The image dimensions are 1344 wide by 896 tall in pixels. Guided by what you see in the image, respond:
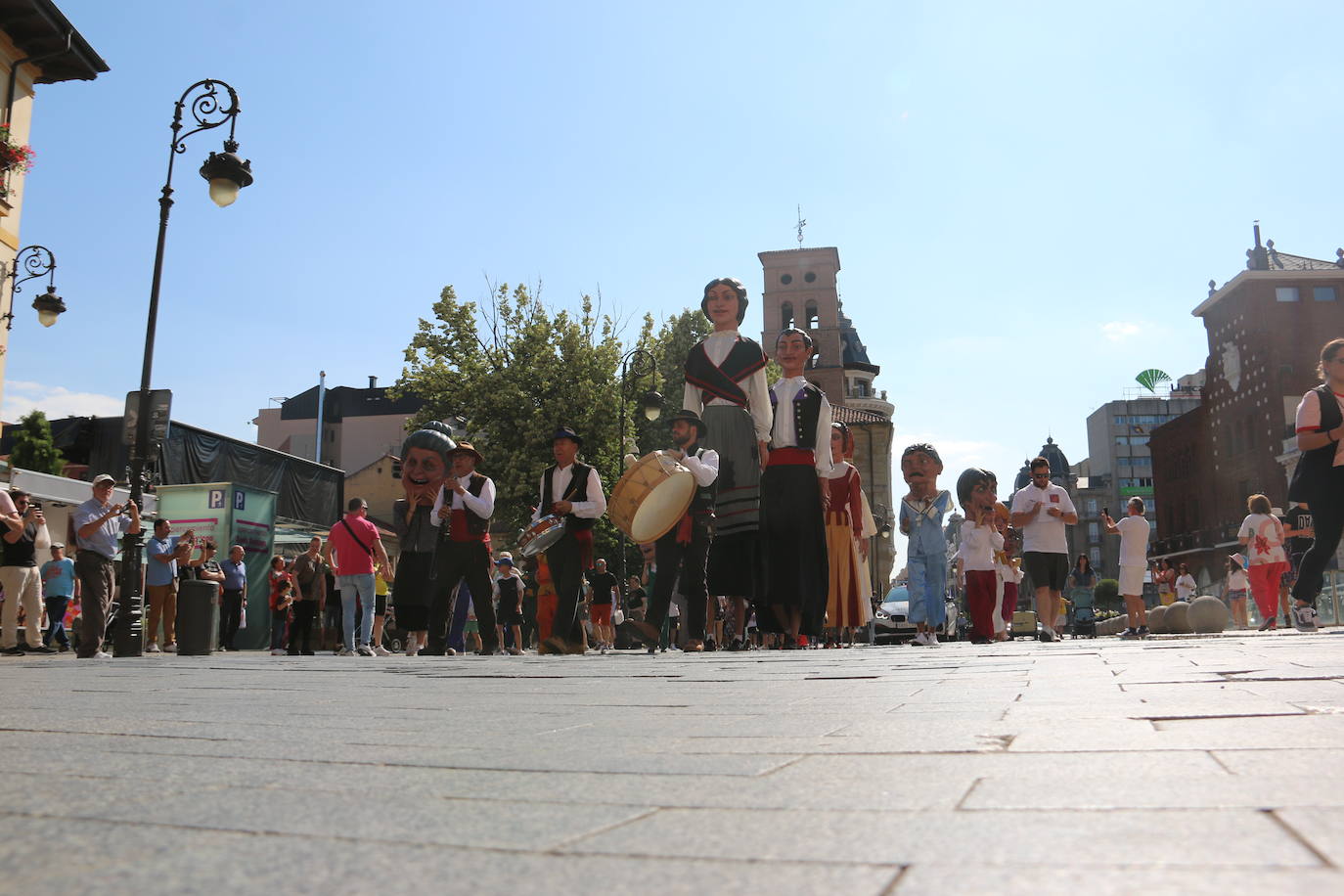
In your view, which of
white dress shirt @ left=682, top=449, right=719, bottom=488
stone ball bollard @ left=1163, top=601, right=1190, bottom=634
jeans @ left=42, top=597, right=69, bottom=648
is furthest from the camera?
jeans @ left=42, top=597, right=69, bottom=648

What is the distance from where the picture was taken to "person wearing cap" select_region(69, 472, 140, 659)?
39.7ft

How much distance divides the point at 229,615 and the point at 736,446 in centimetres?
1363

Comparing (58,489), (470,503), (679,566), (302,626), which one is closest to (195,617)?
(302,626)

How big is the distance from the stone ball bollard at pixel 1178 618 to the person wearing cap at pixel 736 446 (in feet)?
26.4

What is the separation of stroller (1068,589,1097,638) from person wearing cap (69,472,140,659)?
14779 millimetres

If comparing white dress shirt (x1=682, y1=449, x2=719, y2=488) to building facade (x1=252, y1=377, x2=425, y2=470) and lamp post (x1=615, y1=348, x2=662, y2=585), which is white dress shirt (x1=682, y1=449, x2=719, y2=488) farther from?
building facade (x1=252, y1=377, x2=425, y2=470)

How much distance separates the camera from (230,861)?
1298mm

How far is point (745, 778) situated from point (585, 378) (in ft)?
118

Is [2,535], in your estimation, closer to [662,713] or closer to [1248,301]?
[662,713]

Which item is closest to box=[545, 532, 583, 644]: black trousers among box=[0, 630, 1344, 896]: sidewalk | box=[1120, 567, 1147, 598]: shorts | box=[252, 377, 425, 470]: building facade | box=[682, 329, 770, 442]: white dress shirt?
box=[682, 329, 770, 442]: white dress shirt

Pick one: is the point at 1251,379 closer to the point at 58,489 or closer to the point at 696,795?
the point at 58,489

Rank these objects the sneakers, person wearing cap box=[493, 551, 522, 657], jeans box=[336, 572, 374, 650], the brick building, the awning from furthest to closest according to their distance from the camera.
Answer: the brick building < the awning < person wearing cap box=[493, 551, 522, 657] < jeans box=[336, 572, 374, 650] < the sneakers

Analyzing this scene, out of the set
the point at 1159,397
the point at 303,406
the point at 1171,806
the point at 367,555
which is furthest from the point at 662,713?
the point at 1159,397

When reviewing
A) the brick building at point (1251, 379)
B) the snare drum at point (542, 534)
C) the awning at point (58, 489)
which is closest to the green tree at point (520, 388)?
the awning at point (58, 489)
